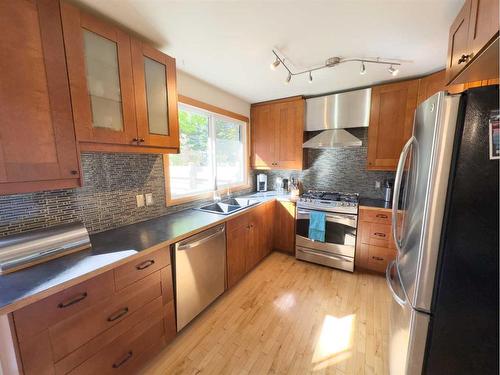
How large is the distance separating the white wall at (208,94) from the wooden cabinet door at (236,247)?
4.87 ft

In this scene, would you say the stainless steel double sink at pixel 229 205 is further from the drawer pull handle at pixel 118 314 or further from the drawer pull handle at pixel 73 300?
the drawer pull handle at pixel 73 300

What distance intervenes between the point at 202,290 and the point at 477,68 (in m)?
2.45

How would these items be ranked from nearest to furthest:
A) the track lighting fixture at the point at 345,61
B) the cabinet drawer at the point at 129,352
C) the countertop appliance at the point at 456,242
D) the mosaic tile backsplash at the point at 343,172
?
the countertop appliance at the point at 456,242 < the cabinet drawer at the point at 129,352 < the track lighting fixture at the point at 345,61 < the mosaic tile backsplash at the point at 343,172

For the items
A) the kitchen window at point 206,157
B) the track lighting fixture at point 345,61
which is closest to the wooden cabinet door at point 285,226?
the kitchen window at point 206,157

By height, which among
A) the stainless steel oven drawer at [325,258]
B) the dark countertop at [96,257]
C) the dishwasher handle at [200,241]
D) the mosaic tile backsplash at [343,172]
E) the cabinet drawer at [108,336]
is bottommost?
the stainless steel oven drawer at [325,258]

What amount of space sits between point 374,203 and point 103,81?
2.91 metres

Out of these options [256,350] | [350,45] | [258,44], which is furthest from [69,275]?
[350,45]

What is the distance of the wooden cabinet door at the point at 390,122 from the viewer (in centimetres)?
231

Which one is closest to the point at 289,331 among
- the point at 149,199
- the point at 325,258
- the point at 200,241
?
the point at 200,241

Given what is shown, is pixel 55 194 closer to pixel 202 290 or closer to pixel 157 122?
pixel 157 122

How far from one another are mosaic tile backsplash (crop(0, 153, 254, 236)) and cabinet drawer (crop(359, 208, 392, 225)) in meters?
2.18

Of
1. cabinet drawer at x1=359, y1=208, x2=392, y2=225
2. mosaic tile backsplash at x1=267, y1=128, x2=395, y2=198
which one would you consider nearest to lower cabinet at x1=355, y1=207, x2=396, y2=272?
cabinet drawer at x1=359, y1=208, x2=392, y2=225

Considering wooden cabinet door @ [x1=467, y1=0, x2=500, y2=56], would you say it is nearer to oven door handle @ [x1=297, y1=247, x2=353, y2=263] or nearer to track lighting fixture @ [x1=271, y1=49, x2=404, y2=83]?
track lighting fixture @ [x1=271, y1=49, x2=404, y2=83]

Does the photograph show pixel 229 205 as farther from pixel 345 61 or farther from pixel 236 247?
pixel 345 61
